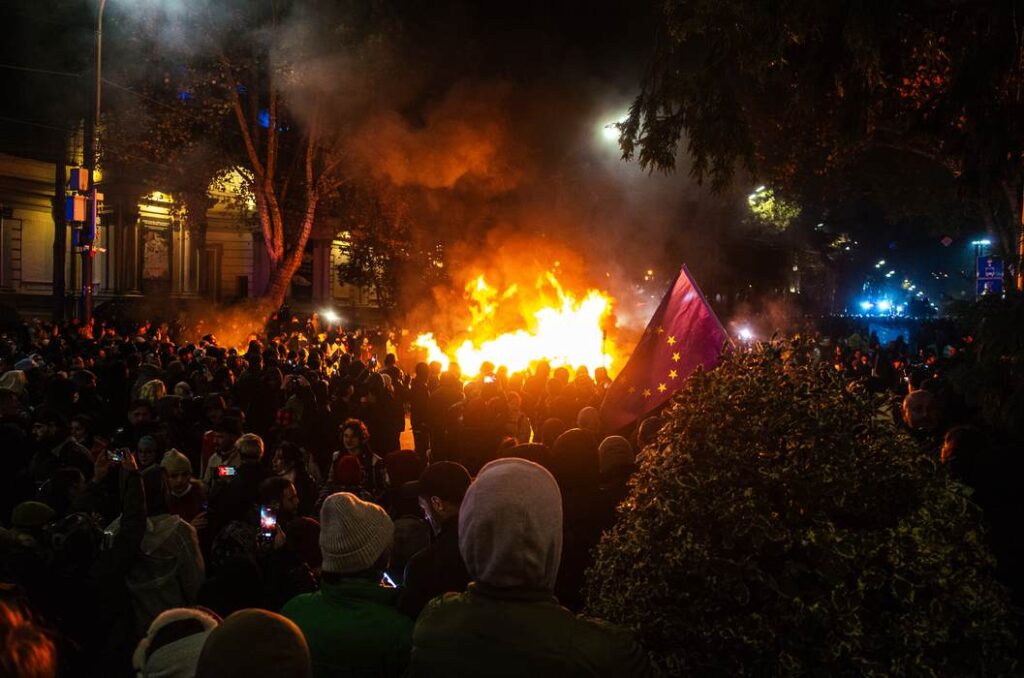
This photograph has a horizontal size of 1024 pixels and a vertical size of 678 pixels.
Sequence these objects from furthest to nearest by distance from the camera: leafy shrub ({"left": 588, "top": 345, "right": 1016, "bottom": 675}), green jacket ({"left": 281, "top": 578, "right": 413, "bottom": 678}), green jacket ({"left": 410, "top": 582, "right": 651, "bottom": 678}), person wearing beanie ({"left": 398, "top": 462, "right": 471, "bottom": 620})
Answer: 1. person wearing beanie ({"left": 398, "top": 462, "right": 471, "bottom": 620})
2. green jacket ({"left": 281, "top": 578, "right": 413, "bottom": 678})
3. leafy shrub ({"left": 588, "top": 345, "right": 1016, "bottom": 675})
4. green jacket ({"left": 410, "top": 582, "right": 651, "bottom": 678})

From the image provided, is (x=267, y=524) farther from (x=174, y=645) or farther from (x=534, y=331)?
(x=534, y=331)

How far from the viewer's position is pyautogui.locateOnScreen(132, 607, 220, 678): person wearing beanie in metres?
2.59

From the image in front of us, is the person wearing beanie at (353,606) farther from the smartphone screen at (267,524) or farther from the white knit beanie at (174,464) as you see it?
the white knit beanie at (174,464)

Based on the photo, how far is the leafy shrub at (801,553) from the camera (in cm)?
224

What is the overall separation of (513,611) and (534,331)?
18305 mm

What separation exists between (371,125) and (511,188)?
159 inches

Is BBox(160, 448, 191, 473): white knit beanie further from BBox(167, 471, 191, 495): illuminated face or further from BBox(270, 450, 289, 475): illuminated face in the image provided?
BBox(270, 450, 289, 475): illuminated face

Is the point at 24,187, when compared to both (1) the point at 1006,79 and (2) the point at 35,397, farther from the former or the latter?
(1) the point at 1006,79

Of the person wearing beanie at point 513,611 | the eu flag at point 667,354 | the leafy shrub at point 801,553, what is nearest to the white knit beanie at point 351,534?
the person wearing beanie at point 513,611

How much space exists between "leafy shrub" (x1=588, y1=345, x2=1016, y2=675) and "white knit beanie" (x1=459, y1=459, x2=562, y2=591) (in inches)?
12.8

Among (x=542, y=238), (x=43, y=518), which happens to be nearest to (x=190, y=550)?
(x=43, y=518)

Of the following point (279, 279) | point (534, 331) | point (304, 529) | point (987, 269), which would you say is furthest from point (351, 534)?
point (279, 279)

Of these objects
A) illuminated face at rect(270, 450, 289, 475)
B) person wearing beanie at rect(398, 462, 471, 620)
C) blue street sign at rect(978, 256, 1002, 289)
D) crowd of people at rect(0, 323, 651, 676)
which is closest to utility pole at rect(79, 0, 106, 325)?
crowd of people at rect(0, 323, 651, 676)

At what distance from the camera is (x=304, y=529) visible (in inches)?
179
